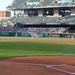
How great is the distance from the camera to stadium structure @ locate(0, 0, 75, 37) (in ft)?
219

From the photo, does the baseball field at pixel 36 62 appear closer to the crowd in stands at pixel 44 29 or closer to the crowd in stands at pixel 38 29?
the crowd in stands at pixel 44 29

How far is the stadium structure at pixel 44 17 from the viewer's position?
2625 inches

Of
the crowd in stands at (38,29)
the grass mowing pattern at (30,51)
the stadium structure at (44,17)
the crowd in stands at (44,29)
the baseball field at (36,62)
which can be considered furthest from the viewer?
the stadium structure at (44,17)

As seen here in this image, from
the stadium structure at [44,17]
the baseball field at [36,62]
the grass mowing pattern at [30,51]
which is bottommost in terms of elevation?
the grass mowing pattern at [30,51]

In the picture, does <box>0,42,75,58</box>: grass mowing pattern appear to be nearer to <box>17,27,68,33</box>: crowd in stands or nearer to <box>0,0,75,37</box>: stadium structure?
<box>0,0,75,37</box>: stadium structure

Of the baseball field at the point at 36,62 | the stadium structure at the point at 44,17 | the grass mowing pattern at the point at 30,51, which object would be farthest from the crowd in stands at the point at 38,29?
the baseball field at the point at 36,62

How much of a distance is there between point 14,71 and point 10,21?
67.4m

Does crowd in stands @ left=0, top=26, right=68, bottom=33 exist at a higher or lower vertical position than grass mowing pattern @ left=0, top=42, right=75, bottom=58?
higher

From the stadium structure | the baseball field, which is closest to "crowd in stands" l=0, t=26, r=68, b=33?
the stadium structure

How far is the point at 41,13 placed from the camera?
76562 mm

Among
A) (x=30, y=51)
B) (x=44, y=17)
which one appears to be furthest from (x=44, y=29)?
(x=30, y=51)

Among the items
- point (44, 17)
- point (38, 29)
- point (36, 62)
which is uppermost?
point (44, 17)

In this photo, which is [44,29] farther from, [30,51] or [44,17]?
[30,51]

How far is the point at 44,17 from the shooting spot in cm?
7362
